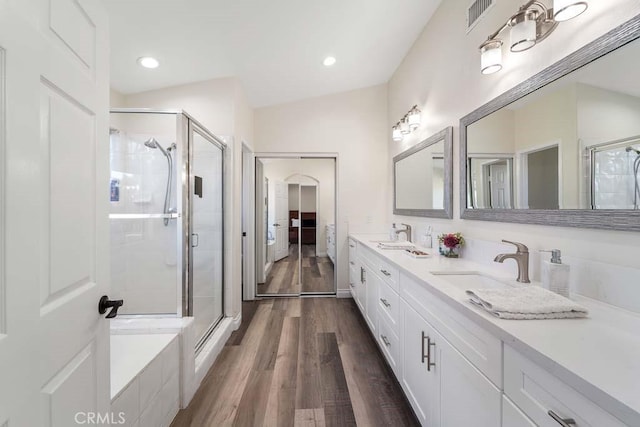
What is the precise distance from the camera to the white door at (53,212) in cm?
57

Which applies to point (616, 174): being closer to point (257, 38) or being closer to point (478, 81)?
point (478, 81)

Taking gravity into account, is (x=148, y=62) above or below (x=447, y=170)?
above

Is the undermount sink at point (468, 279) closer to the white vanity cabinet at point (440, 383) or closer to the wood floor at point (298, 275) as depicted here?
the white vanity cabinet at point (440, 383)

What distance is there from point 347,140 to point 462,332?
302 cm

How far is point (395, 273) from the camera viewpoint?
5.96ft

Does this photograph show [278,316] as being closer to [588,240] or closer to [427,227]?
[427,227]

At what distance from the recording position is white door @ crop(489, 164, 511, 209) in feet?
4.94

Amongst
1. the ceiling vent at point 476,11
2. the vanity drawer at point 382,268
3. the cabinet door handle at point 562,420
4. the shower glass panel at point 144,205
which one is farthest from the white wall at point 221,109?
the cabinet door handle at point 562,420

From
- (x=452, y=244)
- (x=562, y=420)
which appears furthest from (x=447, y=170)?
(x=562, y=420)

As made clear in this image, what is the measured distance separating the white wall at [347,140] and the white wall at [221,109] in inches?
35.9

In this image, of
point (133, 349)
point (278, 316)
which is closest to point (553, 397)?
point (133, 349)

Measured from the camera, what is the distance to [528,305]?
35.3 inches

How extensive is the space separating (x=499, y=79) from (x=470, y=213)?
2.82 ft

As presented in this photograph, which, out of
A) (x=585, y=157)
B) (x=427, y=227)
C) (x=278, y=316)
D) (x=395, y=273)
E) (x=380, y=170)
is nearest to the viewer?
(x=585, y=157)
